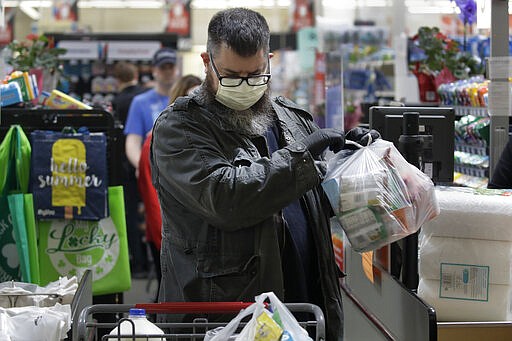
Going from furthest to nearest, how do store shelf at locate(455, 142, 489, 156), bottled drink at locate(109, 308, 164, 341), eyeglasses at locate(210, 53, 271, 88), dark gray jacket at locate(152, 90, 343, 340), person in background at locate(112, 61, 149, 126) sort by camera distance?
person in background at locate(112, 61, 149, 126) → store shelf at locate(455, 142, 489, 156) → eyeglasses at locate(210, 53, 271, 88) → dark gray jacket at locate(152, 90, 343, 340) → bottled drink at locate(109, 308, 164, 341)

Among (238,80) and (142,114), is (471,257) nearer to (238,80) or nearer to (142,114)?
(238,80)

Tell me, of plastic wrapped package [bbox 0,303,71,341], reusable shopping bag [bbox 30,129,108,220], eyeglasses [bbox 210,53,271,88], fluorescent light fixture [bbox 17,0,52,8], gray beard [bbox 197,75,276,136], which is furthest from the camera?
fluorescent light fixture [bbox 17,0,52,8]

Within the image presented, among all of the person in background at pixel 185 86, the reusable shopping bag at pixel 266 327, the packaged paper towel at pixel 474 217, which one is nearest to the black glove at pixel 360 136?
the packaged paper towel at pixel 474 217

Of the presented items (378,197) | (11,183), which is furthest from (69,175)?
(378,197)

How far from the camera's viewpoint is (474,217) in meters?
2.91

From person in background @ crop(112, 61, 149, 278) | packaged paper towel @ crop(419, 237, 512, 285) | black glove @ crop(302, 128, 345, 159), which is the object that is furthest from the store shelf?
person in background @ crop(112, 61, 149, 278)

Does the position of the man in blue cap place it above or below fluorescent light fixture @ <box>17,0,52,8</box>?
below

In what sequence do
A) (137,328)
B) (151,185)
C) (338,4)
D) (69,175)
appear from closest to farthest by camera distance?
(137,328), (69,175), (151,185), (338,4)

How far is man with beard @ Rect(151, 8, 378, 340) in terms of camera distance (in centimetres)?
267

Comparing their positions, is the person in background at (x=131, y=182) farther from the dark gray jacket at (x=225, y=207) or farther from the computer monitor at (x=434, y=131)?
the dark gray jacket at (x=225, y=207)

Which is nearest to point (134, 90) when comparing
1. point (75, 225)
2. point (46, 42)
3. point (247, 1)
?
point (46, 42)

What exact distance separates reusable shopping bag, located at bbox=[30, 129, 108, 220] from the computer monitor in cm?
181

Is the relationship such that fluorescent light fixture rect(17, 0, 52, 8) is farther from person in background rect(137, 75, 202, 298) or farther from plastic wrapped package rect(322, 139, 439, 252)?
plastic wrapped package rect(322, 139, 439, 252)

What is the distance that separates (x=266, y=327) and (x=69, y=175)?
9.40ft
